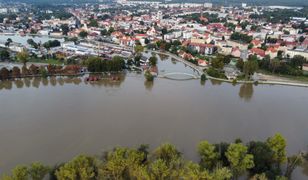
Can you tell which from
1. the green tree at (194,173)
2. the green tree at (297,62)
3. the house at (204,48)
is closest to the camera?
the green tree at (194,173)

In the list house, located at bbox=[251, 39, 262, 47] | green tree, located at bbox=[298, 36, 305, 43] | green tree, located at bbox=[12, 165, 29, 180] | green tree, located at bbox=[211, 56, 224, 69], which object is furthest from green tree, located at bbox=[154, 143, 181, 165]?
green tree, located at bbox=[298, 36, 305, 43]

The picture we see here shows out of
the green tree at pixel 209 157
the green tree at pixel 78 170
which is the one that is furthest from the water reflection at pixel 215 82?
the green tree at pixel 78 170

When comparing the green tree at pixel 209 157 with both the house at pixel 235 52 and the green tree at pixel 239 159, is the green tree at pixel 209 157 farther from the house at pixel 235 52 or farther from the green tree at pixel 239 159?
the house at pixel 235 52

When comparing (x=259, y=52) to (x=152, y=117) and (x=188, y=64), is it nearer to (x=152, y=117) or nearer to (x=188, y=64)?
(x=188, y=64)

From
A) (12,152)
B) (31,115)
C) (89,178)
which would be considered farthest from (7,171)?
(31,115)

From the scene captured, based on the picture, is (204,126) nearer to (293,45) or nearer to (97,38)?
(293,45)
